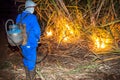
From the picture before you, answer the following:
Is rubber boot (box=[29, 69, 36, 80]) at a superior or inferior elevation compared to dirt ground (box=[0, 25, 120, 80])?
superior

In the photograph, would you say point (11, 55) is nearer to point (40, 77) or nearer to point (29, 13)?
point (40, 77)

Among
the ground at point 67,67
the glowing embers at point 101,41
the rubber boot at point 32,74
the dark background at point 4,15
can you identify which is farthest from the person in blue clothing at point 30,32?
the glowing embers at point 101,41

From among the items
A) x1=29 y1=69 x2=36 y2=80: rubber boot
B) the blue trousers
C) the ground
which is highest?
the blue trousers

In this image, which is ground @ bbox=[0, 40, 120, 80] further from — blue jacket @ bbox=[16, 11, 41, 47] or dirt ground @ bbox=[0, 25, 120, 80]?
blue jacket @ bbox=[16, 11, 41, 47]

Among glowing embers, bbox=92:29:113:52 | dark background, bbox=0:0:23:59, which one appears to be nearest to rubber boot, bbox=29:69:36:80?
dark background, bbox=0:0:23:59

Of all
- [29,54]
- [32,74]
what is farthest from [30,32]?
[32,74]

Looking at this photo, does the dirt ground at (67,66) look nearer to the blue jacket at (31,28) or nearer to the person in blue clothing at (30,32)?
the person in blue clothing at (30,32)

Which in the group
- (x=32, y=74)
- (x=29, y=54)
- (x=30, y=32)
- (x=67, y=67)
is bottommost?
(x=67, y=67)

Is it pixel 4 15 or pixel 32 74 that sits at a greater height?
pixel 4 15

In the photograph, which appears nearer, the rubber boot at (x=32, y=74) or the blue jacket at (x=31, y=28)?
the blue jacket at (x=31, y=28)

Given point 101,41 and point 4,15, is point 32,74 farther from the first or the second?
point 4,15

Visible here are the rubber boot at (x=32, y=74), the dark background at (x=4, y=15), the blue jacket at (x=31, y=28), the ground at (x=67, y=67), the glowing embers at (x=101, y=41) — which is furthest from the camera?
the dark background at (x=4, y=15)

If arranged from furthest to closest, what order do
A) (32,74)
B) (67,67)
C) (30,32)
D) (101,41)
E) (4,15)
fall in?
(4,15) < (101,41) < (67,67) < (32,74) < (30,32)

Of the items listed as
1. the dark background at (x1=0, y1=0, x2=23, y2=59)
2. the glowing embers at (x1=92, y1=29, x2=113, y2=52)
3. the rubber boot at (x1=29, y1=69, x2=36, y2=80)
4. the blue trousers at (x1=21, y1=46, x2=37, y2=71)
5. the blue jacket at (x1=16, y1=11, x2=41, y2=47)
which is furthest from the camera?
the dark background at (x1=0, y1=0, x2=23, y2=59)
